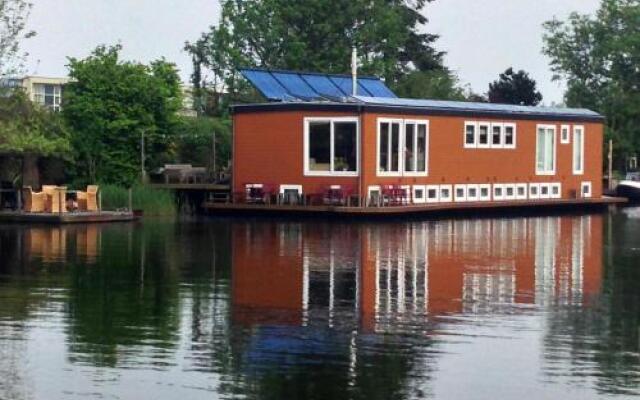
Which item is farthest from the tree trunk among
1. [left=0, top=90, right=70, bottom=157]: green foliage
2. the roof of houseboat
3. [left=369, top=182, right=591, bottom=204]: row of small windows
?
[left=369, top=182, right=591, bottom=204]: row of small windows

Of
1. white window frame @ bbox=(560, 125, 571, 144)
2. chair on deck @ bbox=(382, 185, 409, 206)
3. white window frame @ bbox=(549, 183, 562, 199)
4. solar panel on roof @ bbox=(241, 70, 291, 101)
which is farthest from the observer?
white window frame @ bbox=(560, 125, 571, 144)

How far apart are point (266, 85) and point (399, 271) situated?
2154 cm

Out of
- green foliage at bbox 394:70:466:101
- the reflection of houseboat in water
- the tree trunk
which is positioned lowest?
the reflection of houseboat in water

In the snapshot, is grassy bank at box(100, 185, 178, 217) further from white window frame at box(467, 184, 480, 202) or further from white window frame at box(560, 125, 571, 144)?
white window frame at box(560, 125, 571, 144)

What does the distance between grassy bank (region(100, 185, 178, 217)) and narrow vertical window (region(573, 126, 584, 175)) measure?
643 inches

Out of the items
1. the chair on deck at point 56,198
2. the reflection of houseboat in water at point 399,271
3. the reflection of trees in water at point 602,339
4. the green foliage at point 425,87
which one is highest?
the green foliage at point 425,87

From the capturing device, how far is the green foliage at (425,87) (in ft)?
201

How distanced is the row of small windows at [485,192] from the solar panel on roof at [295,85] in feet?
17.2

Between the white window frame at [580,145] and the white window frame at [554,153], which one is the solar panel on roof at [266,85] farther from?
the white window frame at [580,145]

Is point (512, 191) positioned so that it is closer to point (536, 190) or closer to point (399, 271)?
point (536, 190)

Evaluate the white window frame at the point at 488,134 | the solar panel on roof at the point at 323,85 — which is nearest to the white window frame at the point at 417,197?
the white window frame at the point at 488,134

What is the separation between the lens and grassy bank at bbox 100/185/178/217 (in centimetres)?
3797

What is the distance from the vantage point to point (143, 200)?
38.6m

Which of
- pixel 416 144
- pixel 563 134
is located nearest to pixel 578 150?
pixel 563 134
